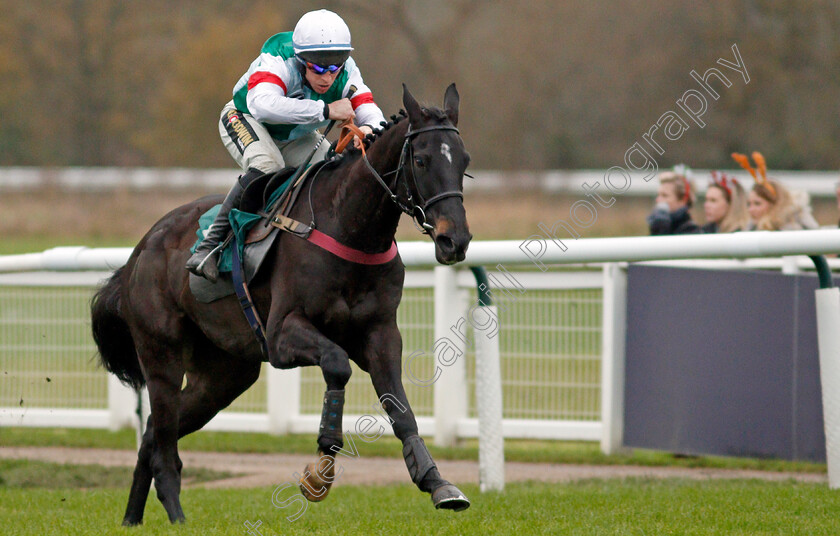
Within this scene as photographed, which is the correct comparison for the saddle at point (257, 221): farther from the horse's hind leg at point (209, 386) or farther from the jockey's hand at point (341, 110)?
the horse's hind leg at point (209, 386)

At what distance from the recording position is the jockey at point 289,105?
480cm

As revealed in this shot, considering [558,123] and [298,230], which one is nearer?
[298,230]

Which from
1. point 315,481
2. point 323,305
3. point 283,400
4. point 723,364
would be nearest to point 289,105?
point 323,305

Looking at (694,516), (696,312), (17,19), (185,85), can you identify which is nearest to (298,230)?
(694,516)

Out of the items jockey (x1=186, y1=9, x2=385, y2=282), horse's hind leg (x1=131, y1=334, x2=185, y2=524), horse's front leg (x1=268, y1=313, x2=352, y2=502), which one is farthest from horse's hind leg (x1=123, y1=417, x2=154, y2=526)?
horse's front leg (x1=268, y1=313, x2=352, y2=502)

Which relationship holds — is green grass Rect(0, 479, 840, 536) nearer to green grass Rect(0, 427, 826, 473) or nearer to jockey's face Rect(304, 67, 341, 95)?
green grass Rect(0, 427, 826, 473)

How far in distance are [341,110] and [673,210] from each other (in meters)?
4.19

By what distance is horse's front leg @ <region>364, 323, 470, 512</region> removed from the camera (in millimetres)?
4117

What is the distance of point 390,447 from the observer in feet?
27.0

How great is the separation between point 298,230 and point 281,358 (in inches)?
22.2

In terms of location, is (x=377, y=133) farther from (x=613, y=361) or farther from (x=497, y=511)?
(x=613, y=361)

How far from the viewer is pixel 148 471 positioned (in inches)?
215

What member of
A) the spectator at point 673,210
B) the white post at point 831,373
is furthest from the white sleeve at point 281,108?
the spectator at point 673,210

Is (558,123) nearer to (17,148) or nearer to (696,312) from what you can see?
(17,148)
